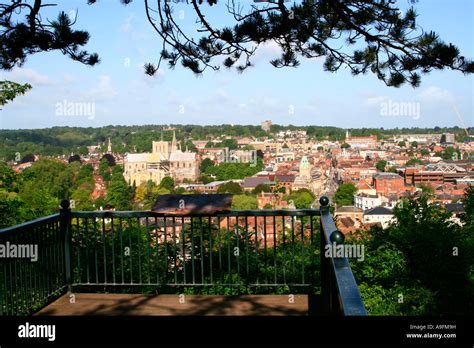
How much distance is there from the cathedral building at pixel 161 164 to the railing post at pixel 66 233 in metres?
35.5

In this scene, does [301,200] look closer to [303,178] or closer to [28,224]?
[28,224]

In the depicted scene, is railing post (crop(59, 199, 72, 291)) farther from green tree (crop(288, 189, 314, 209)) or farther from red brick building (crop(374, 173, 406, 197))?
red brick building (crop(374, 173, 406, 197))

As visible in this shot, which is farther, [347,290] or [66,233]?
[66,233]

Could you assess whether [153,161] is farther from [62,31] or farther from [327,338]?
[327,338]

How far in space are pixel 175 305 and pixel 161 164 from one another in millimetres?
46822

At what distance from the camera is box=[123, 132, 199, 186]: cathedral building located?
4397 cm

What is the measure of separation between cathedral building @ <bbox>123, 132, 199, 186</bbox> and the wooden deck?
1413 inches

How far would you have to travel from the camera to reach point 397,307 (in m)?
6.59

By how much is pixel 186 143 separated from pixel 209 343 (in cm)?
6089

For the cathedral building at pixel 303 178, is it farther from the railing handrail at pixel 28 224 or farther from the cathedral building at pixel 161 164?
the railing handrail at pixel 28 224

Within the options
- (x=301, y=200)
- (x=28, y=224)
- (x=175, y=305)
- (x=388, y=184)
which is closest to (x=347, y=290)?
(x=175, y=305)

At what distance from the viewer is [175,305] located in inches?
188

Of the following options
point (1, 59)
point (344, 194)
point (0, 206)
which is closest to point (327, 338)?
point (1, 59)

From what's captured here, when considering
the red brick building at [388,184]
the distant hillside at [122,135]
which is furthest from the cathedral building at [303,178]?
the distant hillside at [122,135]
